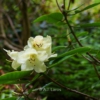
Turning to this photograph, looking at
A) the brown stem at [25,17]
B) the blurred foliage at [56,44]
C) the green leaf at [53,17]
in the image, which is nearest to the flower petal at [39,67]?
the green leaf at [53,17]

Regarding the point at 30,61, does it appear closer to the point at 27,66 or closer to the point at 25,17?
the point at 27,66

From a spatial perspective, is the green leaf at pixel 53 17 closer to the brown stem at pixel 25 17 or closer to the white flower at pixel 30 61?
the white flower at pixel 30 61

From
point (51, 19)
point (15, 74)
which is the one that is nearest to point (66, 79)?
point (51, 19)

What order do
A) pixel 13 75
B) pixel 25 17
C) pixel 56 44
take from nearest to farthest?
pixel 13 75, pixel 25 17, pixel 56 44

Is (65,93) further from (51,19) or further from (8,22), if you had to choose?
(8,22)

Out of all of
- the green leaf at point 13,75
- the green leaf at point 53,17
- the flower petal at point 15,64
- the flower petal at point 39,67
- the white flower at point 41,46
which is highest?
the green leaf at point 53,17

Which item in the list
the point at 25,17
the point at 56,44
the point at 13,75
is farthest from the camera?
the point at 56,44

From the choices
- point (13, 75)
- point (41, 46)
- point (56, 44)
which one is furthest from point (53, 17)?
point (56, 44)

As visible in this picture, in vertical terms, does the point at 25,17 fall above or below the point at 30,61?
above

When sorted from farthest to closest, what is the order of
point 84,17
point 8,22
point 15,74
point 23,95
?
point 84,17
point 8,22
point 23,95
point 15,74
